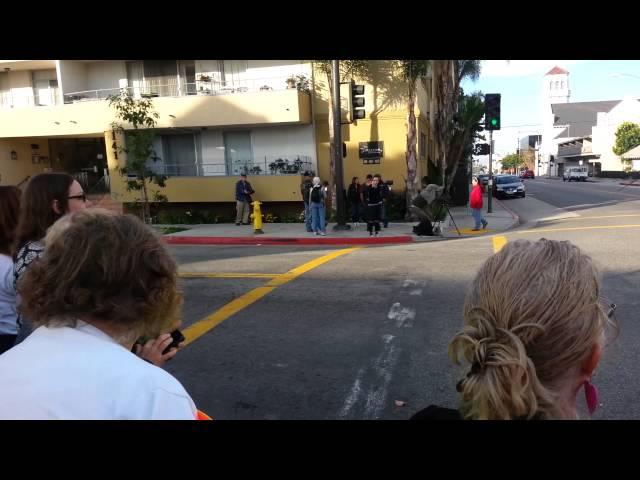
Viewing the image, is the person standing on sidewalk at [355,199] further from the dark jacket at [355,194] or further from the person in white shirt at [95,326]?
the person in white shirt at [95,326]

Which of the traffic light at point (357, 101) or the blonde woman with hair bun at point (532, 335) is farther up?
the traffic light at point (357, 101)

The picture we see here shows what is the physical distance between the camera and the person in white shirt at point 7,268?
296 centimetres

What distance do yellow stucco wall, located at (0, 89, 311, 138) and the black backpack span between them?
4.76m

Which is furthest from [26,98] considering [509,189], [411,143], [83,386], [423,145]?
[509,189]

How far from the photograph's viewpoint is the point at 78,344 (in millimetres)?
1336

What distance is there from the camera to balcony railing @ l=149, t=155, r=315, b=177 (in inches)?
766

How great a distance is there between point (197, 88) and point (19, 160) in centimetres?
1036

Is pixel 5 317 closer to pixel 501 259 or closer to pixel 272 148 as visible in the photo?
pixel 501 259

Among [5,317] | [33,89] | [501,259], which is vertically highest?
[33,89]

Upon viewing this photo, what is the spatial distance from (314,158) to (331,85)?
3.11 meters

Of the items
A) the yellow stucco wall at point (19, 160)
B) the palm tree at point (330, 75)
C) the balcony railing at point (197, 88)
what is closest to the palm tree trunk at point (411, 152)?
the palm tree at point (330, 75)

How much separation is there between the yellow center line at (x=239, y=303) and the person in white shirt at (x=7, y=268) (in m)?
1.87
